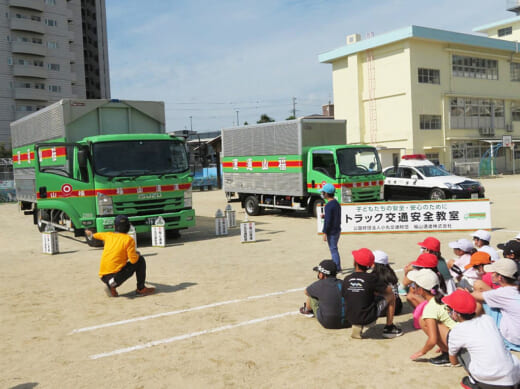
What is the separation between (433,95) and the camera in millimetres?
44062

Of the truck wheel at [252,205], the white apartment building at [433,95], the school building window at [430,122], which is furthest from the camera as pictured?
the school building window at [430,122]

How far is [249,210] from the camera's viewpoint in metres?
20.8

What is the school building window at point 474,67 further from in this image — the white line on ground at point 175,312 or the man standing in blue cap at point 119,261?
the man standing in blue cap at point 119,261

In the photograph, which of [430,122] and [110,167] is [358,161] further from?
[430,122]

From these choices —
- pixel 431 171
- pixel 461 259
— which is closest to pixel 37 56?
pixel 431 171

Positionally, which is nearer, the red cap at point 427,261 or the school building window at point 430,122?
the red cap at point 427,261

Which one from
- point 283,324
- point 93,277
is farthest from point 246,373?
point 93,277

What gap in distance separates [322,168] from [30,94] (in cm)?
6742

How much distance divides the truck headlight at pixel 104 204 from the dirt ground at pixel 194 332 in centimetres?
115

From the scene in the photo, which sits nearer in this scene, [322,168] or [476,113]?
[322,168]

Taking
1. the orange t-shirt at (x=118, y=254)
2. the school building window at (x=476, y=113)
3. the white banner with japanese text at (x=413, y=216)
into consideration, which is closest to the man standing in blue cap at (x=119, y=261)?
the orange t-shirt at (x=118, y=254)

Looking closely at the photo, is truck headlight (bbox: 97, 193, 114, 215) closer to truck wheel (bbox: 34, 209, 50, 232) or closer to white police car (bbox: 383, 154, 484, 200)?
truck wheel (bbox: 34, 209, 50, 232)

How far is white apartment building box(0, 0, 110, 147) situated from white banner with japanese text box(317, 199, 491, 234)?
6392cm

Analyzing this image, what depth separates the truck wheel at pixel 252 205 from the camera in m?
20.4
